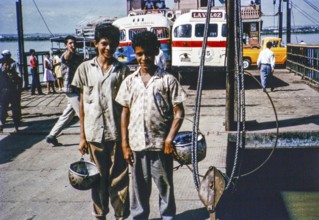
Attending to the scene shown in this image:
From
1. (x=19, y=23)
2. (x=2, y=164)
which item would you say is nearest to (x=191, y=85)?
(x=19, y=23)

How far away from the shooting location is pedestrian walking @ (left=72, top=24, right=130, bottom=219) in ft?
13.9

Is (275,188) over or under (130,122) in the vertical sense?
under

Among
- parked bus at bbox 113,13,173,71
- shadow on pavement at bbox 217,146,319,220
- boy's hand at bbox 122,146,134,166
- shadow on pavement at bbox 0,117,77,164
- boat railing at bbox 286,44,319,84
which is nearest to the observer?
boy's hand at bbox 122,146,134,166

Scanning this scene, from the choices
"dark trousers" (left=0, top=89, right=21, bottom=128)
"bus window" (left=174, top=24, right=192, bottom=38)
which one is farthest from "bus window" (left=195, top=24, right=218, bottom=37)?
"dark trousers" (left=0, top=89, right=21, bottom=128)

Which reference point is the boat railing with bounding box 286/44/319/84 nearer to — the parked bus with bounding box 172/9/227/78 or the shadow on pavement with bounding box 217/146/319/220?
the parked bus with bounding box 172/9/227/78

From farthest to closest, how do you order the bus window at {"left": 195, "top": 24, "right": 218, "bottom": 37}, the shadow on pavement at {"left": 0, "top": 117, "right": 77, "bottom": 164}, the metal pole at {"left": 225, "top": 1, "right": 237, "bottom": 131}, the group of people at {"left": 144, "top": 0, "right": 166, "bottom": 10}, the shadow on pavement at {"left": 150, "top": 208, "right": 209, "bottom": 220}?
the group of people at {"left": 144, "top": 0, "right": 166, "bottom": 10} → the bus window at {"left": 195, "top": 24, "right": 218, "bottom": 37} → the metal pole at {"left": 225, "top": 1, "right": 237, "bottom": 131} → the shadow on pavement at {"left": 0, "top": 117, "right": 77, "bottom": 164} → the shadow on pavement at {"left": 150, "top": 208, "right": 209, "bottom": 220}

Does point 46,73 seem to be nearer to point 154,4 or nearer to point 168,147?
point 168,147

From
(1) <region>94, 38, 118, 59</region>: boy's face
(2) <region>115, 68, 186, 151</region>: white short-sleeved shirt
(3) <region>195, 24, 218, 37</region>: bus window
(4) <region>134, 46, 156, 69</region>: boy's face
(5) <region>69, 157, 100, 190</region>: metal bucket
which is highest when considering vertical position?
(3) <region>195, 24, 218, 37</region>: bus window

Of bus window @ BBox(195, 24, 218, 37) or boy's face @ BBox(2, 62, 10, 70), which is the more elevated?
bus window @ BBox(195, 24, 218, 37)

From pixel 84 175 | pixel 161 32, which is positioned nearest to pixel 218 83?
pixel 161 32

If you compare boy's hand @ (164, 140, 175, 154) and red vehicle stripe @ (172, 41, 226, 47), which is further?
red vehicle stripe @ (172, 41, 226, 47)

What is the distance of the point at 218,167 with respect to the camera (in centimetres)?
654

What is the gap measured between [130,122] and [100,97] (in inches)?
16.3

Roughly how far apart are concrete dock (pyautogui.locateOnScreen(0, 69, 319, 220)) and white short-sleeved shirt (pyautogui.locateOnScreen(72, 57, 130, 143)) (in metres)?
1.11
